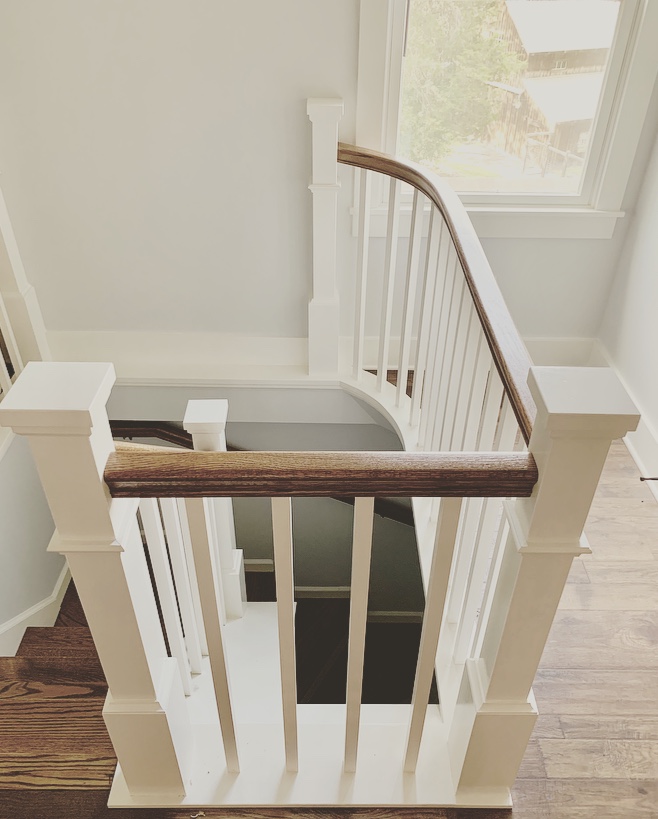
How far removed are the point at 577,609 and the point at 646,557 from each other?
35 centimetres

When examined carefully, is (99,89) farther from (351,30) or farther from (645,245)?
(645,245)

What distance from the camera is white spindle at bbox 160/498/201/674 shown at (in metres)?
1.39

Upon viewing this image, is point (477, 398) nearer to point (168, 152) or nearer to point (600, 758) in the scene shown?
point (600, 758)

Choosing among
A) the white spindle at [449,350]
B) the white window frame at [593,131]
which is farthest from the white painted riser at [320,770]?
the white window frame at [593,131]

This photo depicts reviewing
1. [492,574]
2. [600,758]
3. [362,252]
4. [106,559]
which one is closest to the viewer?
[106,559]

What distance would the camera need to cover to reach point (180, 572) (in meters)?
1.52

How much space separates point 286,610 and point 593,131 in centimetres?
237

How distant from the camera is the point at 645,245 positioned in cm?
267

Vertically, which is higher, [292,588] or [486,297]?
[486,297]

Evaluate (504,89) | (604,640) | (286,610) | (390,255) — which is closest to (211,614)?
(286,610)

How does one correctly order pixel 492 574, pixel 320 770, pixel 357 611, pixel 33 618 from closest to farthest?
pixel 357 611, pixel 492 574, pixel 320 770, pixel 33 618

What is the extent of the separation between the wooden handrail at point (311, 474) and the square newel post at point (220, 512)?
→ 304 millimetres

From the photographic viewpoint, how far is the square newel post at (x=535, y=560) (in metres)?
0.89

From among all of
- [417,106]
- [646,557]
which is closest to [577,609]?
[646,557]
